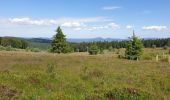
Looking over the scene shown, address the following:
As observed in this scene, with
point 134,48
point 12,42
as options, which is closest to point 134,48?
point 134,48

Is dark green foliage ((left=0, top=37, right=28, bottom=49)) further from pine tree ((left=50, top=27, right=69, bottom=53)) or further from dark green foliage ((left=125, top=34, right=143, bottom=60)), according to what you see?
dark green foliage ((left=125, top=34, right=143, bottom=60))

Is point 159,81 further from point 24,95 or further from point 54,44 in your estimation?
point 54,44

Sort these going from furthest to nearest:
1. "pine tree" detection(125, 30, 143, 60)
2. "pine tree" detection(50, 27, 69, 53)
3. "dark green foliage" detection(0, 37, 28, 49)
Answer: "dark green foliage" detection(0, 37, 28, 49) → "pine tree" detection(50, 27, 69, 53) → "pine tree" detection(125, 30, 143, 60)

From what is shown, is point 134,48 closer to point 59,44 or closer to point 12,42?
point 59,44

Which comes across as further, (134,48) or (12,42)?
(12,42)

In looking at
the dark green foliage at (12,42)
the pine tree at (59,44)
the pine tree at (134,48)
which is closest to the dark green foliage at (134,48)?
the pine tree at (134,48)

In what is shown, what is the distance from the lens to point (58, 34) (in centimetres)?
7800

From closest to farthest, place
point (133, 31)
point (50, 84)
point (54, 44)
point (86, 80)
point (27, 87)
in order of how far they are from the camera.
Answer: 1. point (27, 87)
2. point (50, 84)
3. point (86, 80)
4. point (133, 31)
5. point (54, 44)

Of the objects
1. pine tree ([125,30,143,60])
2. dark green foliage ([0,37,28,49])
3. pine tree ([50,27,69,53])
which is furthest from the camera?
dark green foliage ([0,37,28,49])

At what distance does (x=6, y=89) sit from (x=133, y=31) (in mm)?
56327

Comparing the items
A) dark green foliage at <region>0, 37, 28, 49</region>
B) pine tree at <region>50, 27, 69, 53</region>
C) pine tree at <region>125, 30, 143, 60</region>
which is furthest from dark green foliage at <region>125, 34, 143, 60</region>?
dark green foliage at <region>0, 37, 28, 49</region>

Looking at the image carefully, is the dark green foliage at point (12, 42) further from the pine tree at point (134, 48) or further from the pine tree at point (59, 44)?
the pine tree at point (134, 48)

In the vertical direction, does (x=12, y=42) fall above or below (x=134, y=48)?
below

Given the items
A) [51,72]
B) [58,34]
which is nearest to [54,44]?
[58,34]
